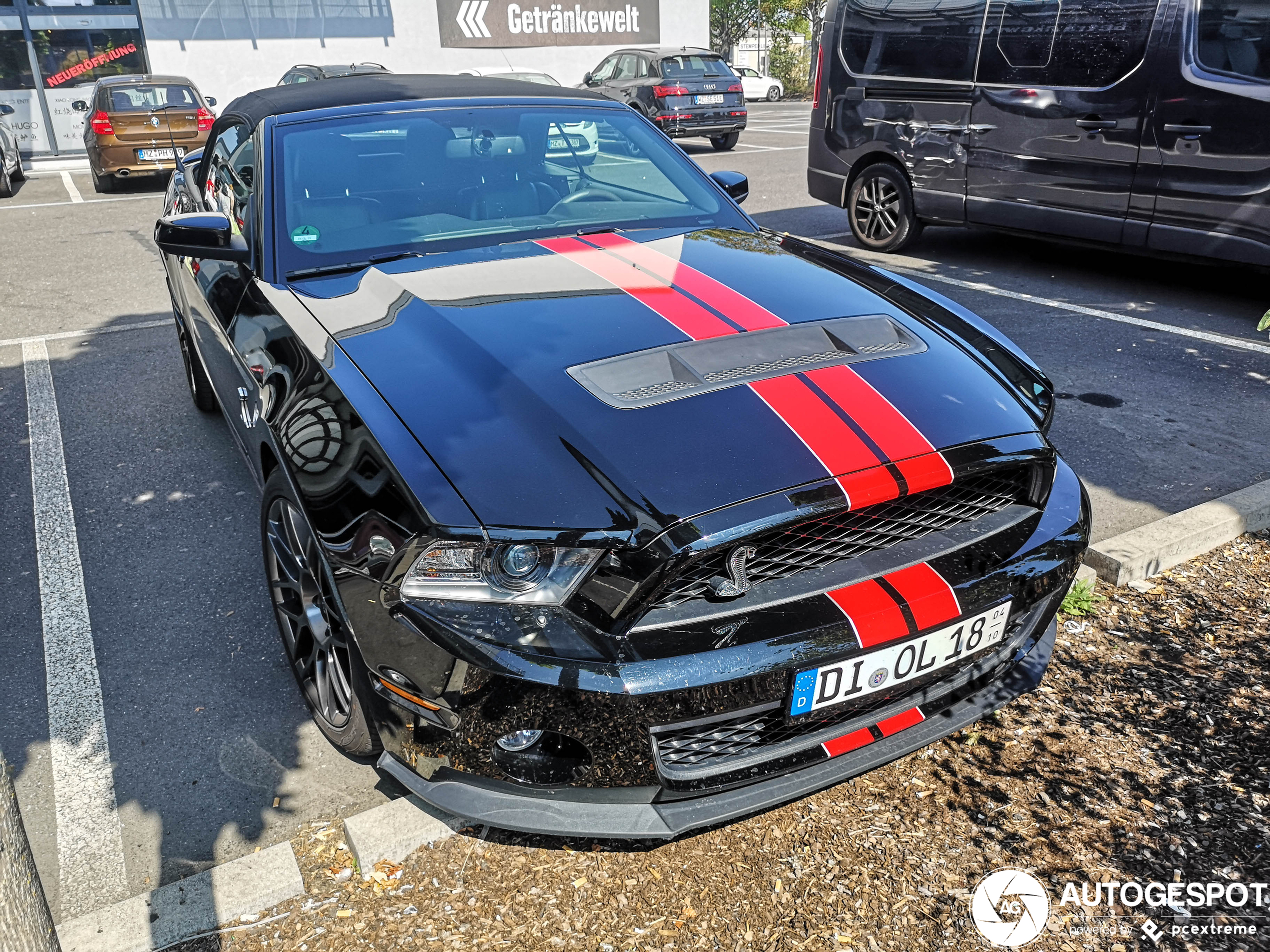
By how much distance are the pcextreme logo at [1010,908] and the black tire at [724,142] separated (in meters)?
16.3

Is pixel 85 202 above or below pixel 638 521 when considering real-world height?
below

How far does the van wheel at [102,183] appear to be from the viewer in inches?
532

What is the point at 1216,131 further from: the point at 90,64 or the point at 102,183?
the point at 90,64

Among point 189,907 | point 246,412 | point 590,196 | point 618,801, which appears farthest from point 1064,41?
point 189,907

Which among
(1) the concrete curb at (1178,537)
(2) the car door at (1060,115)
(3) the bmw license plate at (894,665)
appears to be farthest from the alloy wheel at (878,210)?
(3) the bmw license plate at (894,665)

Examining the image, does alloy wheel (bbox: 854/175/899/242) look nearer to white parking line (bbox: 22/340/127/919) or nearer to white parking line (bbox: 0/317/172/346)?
white parking line (bbox: 0/317/172/346)

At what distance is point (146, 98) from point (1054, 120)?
12071 millimetres

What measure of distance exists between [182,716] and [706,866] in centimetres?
156

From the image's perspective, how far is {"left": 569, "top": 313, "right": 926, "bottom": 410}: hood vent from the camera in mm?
2201

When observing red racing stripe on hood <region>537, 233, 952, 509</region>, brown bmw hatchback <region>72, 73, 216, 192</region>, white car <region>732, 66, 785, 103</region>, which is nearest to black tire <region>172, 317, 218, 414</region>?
red racing stripe on hood <region>537, 233, 952, 509</region>

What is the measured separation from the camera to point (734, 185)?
159 inches

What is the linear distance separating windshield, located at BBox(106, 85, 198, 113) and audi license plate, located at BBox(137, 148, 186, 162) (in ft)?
1.69

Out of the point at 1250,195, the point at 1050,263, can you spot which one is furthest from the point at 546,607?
the point at 1050,263

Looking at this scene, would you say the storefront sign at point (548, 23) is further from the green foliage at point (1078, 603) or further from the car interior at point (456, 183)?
the green foliage at point (1078, 603)
